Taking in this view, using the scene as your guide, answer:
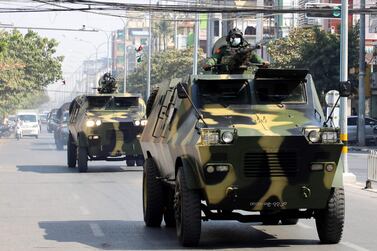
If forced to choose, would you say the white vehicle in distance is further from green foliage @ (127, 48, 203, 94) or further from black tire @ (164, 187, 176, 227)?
black tire @ (164, 187, 176, 227)

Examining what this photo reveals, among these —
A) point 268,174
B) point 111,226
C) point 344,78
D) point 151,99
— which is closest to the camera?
point 268,174

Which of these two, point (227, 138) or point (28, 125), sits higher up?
point (227, 138)

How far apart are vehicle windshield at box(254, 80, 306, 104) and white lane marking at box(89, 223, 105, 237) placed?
2857 mm

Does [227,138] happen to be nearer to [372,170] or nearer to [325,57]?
[372,170]

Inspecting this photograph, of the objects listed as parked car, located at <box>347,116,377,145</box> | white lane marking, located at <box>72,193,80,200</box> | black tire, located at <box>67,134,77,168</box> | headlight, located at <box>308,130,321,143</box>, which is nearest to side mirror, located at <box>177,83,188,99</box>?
headlight, located at <box>308,130,321,143</box>

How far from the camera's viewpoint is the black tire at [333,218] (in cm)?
1245

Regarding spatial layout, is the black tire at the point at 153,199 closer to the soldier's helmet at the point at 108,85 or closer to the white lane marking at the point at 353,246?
the white lane marking at the point at 353,246

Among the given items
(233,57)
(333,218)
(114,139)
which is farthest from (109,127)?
(333,218)

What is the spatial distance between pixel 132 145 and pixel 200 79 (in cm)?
1569

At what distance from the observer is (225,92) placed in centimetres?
1343

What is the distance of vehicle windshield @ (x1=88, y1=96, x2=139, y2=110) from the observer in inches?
1179

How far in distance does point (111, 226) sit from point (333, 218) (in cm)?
393

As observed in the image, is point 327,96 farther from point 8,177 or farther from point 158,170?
point 158,170

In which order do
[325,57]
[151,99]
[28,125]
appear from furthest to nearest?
[28,125] → [325,57] → [151,99]
